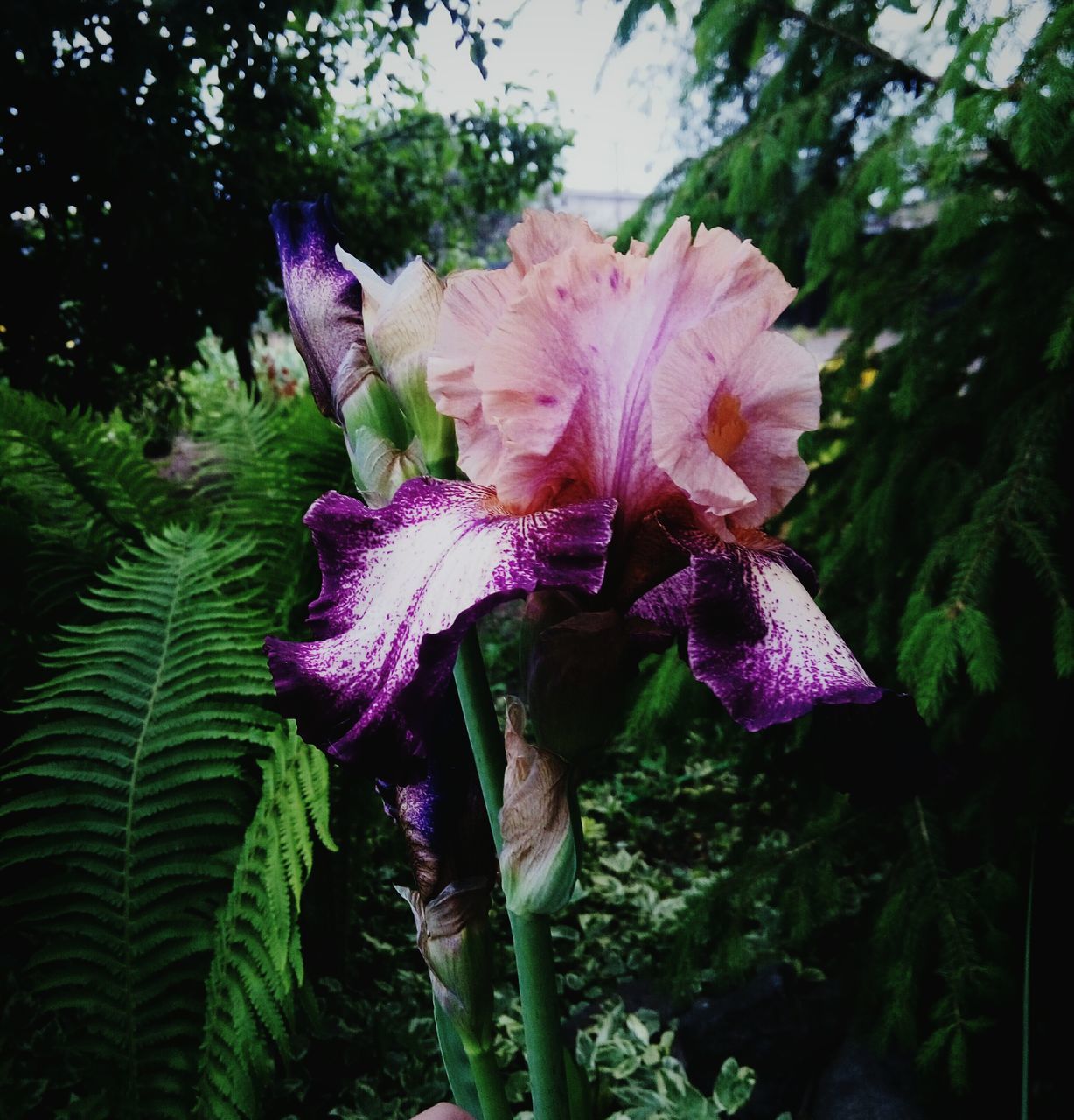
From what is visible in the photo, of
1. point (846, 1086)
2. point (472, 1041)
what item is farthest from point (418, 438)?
point (846, 1086)

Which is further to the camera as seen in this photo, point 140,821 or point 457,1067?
point 140,821

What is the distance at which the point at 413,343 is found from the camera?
473 millimetres

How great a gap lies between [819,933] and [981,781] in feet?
2.25

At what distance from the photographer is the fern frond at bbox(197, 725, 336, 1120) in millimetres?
1139

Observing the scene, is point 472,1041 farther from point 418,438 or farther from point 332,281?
point 332,281

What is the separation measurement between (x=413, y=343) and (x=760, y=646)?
0.24 meters

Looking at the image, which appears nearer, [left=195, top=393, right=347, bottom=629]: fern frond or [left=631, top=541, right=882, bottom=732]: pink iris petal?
[left=631, top=541, right=882, bottom=732]: pink iris petal

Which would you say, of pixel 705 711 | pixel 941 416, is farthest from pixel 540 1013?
pixel 941 416

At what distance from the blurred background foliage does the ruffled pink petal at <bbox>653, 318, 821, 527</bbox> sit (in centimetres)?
47

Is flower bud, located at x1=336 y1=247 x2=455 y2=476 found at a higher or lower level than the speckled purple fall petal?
higher

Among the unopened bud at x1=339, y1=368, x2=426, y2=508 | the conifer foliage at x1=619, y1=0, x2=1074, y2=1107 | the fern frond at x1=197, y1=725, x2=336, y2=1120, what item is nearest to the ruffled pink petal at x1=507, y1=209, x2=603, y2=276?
the unopened bud at x1=339, y1=368, x2=426, y2=508

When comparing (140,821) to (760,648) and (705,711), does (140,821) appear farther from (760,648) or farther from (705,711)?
(760,648)

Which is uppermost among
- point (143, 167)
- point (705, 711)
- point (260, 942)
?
point (143, 167)

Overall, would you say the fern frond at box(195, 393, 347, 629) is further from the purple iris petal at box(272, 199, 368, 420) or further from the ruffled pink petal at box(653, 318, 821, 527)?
the ruffled pink petal at box(653, 318, 821, 527)
